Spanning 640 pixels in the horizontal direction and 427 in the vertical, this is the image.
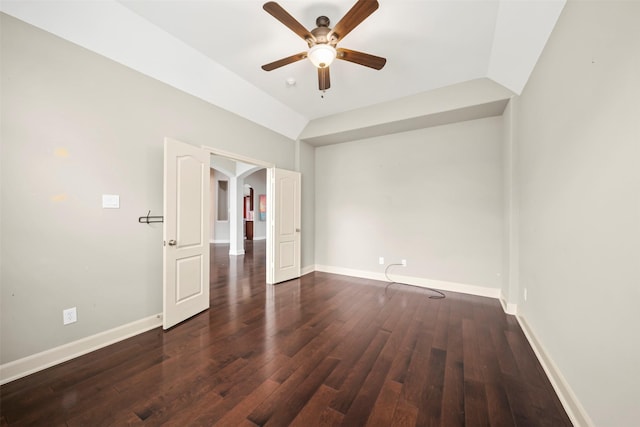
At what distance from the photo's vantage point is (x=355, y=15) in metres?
1.79

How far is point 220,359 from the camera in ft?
6.76

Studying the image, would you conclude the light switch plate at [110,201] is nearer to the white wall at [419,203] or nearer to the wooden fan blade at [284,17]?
the wooden fan blade at [284,17]

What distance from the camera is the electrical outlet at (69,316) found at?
2.05 meters

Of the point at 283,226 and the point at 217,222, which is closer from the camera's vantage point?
the point at 283,226

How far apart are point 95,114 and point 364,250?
4277mm

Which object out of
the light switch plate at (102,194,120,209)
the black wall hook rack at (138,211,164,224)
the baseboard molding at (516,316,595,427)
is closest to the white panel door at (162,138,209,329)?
the black wall hook rack at (138,211,164,224)

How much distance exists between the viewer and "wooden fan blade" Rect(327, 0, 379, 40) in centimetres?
167

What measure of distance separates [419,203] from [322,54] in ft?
9.81

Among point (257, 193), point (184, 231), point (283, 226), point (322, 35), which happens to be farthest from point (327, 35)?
point (257, 193)

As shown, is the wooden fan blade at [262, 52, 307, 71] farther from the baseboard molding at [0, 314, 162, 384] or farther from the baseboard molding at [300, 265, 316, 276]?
the baseboard molding at [300, 265, 316, 276]

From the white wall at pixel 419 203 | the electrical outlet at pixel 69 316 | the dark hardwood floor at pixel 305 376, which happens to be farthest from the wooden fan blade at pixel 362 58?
the electrical outlet at pixel 69 316

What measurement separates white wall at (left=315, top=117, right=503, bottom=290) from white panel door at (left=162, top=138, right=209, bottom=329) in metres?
2.70

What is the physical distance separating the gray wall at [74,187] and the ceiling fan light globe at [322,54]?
1.85 m

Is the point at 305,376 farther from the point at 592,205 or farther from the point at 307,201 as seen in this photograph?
the point at 307,201
